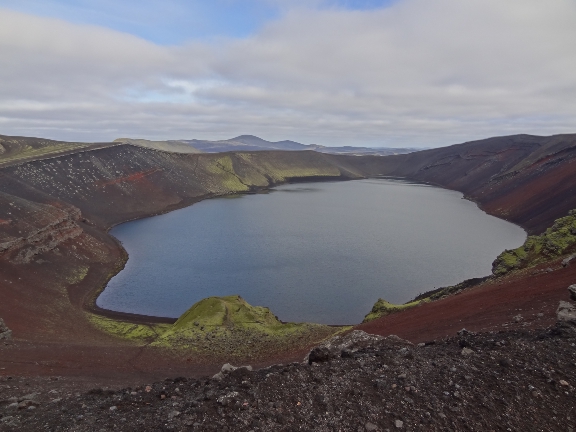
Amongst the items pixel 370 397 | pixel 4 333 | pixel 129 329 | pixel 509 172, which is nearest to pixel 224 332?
pixel 129 329

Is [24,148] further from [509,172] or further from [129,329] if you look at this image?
[509,172]

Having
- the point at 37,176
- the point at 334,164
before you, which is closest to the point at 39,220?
the point at 37,176

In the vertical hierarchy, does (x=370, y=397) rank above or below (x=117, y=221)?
above

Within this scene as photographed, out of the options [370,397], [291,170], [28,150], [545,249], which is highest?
[28,150]

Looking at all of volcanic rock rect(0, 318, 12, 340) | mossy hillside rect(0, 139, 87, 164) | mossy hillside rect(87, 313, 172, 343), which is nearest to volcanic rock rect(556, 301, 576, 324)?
mossy hillside rect(87, 313, 172, 343)

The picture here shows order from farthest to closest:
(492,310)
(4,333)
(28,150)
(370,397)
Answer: (28,150) → (4,333) → (492,310) → (370,397)

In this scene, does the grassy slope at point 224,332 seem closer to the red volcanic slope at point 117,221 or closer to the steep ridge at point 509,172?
the red volcanic slope at point 117,221
